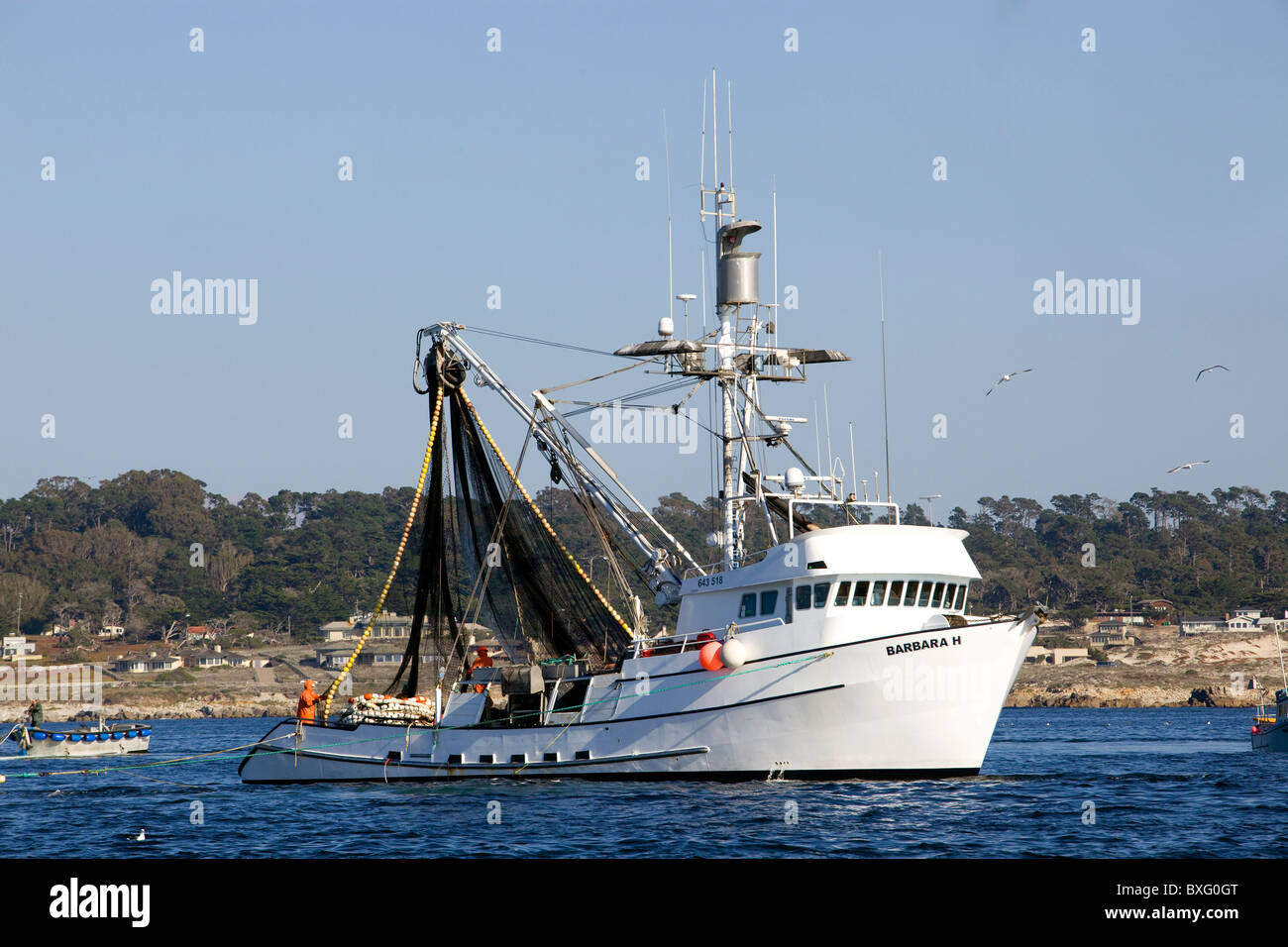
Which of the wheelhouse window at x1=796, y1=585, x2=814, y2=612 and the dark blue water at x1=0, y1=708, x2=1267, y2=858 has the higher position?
the wheelhouse window at x1=796, y1=585, x2=814, y2=612

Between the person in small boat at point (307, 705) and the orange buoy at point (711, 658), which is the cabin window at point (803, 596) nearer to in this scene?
the orange buoy at point (711, 658)

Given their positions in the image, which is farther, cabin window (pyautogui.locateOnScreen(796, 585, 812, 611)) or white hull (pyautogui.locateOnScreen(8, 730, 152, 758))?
white hull (pyautogui.locateOnScreen(8, 730, 152, 758))

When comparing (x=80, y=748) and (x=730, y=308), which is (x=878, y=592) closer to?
(x=730, y=308)

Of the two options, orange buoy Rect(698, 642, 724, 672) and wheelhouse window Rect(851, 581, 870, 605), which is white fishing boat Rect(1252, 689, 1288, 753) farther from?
orange buoy Rect(698, 642, 724, 672)

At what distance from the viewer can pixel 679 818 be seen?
2259 centimetres

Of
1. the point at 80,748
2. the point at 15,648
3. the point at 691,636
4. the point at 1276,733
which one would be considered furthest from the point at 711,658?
the point at 15,648

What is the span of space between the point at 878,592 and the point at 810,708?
286 centimetres

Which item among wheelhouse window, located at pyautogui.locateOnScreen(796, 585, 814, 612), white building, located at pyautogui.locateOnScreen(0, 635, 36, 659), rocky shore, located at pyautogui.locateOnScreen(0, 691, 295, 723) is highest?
wheelhouse window, located at pyautogui.locateOnScreen(796, 585, 814, 612)

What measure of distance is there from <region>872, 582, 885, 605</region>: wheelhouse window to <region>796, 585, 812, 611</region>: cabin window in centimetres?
133

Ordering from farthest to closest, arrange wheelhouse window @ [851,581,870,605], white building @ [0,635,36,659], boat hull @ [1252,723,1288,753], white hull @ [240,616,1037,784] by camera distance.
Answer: white building @ [0,635,36,659]
boat hull @ [1252,723,1288,753]
wheelhouse window @ [851,581,870,605]
white hull @ [240,616,1037,784]

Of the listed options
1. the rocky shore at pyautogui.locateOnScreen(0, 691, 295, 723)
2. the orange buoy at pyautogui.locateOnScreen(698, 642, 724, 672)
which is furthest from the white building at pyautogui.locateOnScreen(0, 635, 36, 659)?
the orange buoy at pyautogui.locateOnScreen(698, 642, 724, 672)

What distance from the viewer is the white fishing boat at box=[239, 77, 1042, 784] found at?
2603 centimetres
